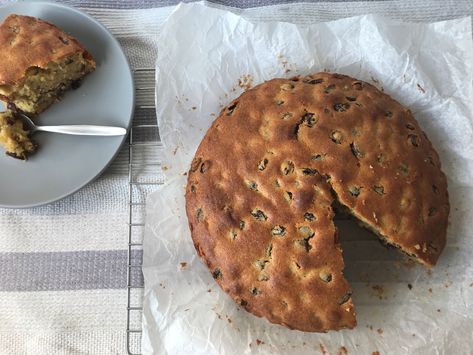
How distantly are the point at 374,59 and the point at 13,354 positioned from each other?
2126mm

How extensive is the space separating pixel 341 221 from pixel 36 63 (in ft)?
5.04

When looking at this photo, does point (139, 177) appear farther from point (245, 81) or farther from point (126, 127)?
point (245, 81)

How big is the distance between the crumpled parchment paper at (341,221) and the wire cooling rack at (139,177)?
7.5 inches

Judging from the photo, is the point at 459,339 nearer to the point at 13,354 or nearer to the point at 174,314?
the point at 174,314

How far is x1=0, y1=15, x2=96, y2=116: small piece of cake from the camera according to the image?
226cm

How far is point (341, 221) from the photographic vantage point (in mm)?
2232

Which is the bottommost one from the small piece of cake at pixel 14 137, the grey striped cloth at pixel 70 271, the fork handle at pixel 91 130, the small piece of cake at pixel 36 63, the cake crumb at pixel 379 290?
the grey striped cloth at pixel 70 271

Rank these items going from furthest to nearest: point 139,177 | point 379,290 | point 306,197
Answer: point 139,177, point 379,290, point 306,197

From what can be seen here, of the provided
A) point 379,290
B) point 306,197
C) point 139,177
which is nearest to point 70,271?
point 139,177

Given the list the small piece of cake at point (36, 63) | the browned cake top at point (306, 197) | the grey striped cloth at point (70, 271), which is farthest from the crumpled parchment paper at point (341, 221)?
the small piece of cake at point (36, 63)

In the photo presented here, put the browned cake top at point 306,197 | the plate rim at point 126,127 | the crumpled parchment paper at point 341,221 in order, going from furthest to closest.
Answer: the plate rim at point 126,127, the crumpled parchment paper at point 341,221, the browned cake top at point 306,197

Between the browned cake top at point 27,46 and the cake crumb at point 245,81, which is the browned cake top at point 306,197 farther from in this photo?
the browned cake top at point 27,46

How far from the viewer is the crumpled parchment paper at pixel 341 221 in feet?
6.77

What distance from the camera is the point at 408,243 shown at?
1933 millimetres
